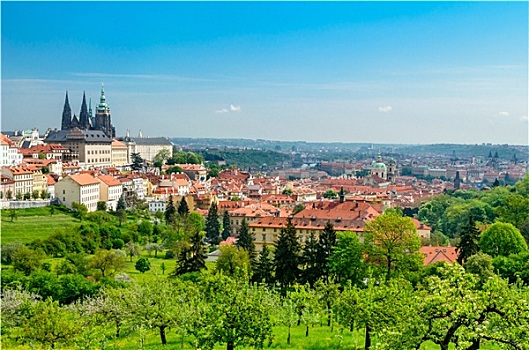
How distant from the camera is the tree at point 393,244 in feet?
119

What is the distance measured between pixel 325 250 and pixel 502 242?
43.0ft

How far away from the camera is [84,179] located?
7644 cm

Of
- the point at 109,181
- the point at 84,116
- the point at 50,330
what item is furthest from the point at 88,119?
the point at 50,330

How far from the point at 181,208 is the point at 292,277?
1571 inches

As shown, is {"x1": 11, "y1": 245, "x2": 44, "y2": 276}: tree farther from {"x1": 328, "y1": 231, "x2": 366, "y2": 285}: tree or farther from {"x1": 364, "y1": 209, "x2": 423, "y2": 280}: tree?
{"x1": 364, "y1": 209, "x2": 423, "y2": 280}: tree

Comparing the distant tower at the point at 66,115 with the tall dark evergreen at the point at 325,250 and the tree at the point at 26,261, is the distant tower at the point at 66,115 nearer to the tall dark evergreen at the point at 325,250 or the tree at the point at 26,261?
the tree at the point at 26,261

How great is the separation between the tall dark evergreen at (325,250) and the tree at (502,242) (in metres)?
11.6

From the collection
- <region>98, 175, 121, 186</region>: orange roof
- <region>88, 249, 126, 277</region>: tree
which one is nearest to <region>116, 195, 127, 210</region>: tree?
<region>98, 175, 121, 186</region>: orange roof

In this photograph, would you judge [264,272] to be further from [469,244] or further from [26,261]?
[26,261]

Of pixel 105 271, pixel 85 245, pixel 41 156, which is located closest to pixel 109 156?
pixel 41 156

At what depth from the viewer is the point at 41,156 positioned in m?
95.8

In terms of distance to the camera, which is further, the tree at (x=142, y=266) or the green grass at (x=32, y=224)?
the green grass at (x=32, y=224)

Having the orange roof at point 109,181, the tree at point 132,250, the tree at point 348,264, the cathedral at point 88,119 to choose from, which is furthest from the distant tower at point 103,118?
the tree at point 348,264

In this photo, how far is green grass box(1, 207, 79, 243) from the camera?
56.4 m
